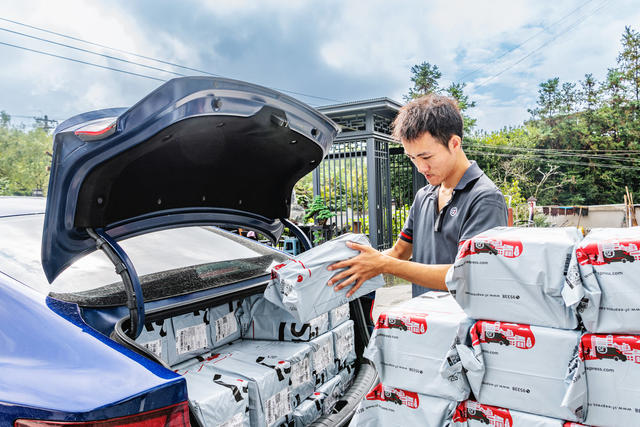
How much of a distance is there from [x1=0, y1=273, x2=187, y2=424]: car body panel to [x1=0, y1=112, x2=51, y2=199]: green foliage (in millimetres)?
47476

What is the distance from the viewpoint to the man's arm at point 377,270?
1.80 metres

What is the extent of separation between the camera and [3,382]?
1.12 meters

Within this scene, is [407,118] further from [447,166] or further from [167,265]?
[167,265]

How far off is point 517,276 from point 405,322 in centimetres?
37

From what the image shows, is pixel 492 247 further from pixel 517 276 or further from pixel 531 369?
pixel 531 369

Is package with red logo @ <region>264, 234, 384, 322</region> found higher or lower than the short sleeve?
lower

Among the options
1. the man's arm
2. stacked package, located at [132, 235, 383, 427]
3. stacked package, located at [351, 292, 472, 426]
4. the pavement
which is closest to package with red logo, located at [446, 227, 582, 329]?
stacked package, located at [351, 292, 472, 426]

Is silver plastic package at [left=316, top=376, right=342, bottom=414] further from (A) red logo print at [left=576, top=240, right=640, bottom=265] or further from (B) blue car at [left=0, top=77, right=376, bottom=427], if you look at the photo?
(A) red logo print at [left=576, top=240, right=640, bottom=265]

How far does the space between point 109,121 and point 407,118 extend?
4.22 feet

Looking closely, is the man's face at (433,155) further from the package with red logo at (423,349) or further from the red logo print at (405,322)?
the red logo print at (405,322)

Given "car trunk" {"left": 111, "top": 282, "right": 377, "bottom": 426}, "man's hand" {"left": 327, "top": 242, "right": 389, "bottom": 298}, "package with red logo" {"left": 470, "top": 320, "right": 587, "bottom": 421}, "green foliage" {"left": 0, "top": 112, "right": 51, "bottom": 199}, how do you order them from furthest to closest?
"green foliage" {"left": 0, "top": 112, "right": 51, "bottom": 199} → "man's hand" {"left": 327, "top": 242, "right": 389, "bottom": 298} → "car trunk" {"left": 111, "top": 282, "right": 377, "bottom": 426} → "package with red logo" {"left": 470, "top": 320, "right": 587, "bottom": 421}

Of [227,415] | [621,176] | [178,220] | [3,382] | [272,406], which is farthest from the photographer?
[621,176]

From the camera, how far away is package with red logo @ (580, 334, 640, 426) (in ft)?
3.56

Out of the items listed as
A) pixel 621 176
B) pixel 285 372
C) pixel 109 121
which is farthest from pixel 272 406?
pixel 621 176
